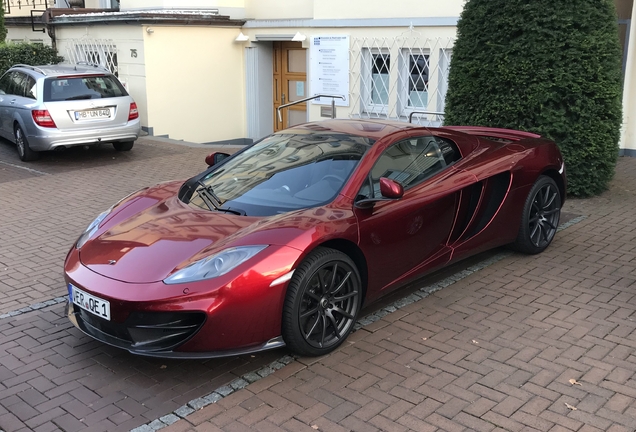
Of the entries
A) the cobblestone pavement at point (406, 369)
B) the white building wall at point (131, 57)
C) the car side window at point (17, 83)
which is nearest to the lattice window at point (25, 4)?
the white building wall at point (131, 57)

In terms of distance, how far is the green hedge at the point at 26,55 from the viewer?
611 inches

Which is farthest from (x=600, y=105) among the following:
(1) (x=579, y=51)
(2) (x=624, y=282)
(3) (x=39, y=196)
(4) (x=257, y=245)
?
(3) (x=39, y=196)

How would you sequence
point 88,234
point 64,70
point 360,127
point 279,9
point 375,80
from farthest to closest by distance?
point 279,9 → point 375,80 → point 64,70 → point 360,127 → point 88,234

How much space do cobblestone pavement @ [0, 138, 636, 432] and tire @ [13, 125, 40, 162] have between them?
5479 mm

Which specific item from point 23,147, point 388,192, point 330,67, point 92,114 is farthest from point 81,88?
point 388,192

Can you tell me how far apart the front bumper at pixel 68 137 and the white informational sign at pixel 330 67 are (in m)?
4.85

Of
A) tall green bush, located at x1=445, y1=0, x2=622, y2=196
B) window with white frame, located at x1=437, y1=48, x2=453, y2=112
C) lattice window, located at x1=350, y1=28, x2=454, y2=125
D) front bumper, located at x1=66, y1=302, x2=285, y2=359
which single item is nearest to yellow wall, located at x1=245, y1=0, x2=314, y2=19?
lattice window, located at x1=350, y1=28, x2=454, y2=125

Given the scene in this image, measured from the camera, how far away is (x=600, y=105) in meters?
8.13

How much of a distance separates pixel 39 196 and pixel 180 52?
21.6 feet

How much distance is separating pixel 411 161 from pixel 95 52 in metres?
12.8

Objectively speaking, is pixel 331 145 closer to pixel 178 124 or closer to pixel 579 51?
pixel 579 51

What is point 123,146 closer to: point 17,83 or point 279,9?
point 17,83

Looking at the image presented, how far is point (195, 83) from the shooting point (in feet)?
49.5

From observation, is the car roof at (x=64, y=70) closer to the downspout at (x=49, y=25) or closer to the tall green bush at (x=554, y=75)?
the downspout at (x=49, y=25)
